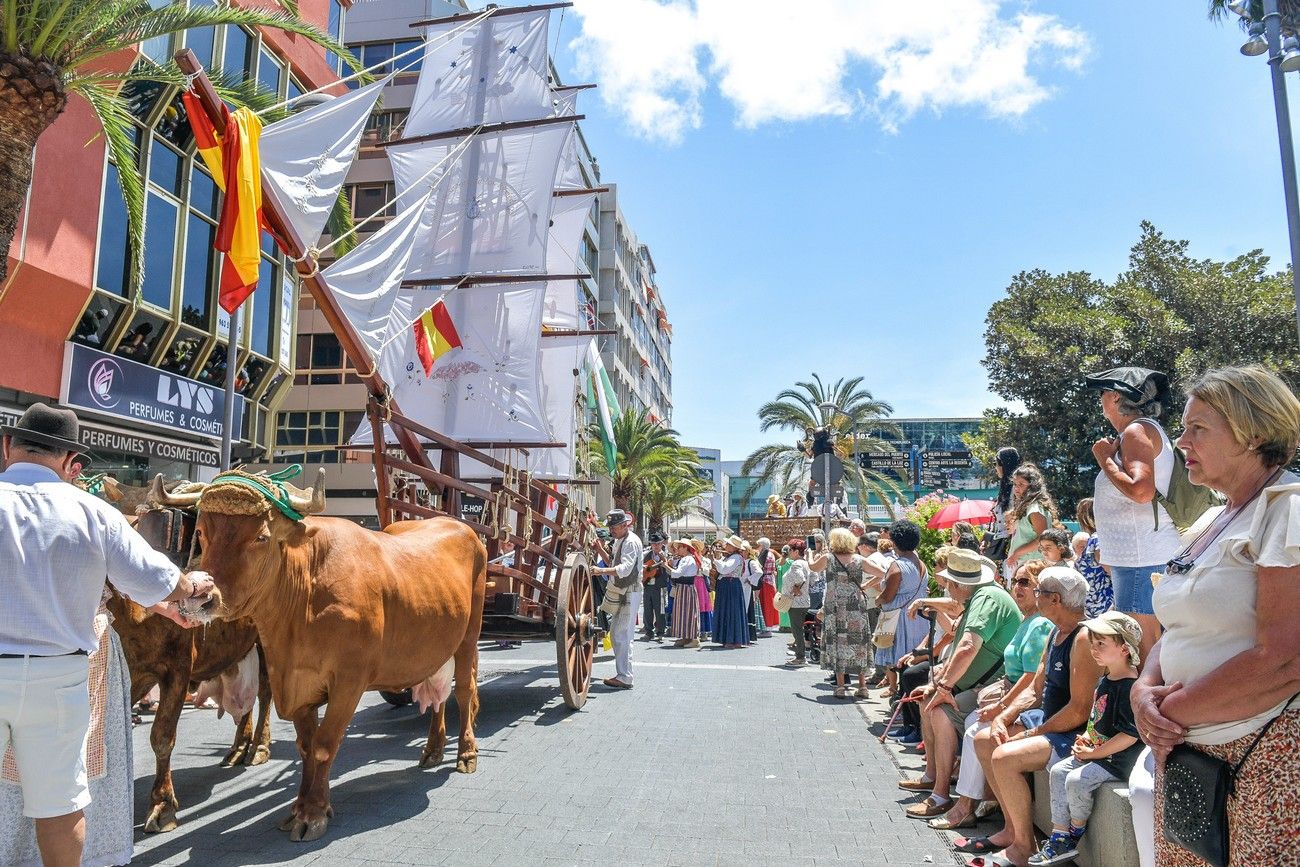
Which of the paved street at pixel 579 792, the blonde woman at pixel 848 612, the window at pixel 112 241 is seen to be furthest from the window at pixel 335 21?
the paved street at pixel 579 792

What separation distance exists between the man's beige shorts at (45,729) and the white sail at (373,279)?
545cm

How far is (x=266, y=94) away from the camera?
12.2 metres

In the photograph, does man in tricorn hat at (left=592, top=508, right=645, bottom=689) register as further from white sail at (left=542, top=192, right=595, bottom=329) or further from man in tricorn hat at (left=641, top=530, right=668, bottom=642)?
white sail at (left=542, top=192, right=595, bottom=329)

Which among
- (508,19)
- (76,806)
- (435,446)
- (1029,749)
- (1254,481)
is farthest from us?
(508,19)

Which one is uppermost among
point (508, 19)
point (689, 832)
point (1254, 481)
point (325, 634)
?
point (508, 19)

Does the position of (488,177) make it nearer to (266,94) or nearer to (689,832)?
(266,94)

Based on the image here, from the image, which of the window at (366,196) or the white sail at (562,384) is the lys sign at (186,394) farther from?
the window at (366,196)

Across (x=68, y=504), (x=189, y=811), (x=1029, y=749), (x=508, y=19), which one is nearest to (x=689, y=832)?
(x=1029, y=749)

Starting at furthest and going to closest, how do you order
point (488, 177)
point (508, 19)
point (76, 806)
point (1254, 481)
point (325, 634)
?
point (508, 19)
point (488, 177)
point (325, 634)
point (76, 806)
point (1254, 481)

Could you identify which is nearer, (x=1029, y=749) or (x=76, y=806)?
(x=76, y=806)

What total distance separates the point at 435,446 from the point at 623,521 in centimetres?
337

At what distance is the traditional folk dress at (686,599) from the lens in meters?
15.2

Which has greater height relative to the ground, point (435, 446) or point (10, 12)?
point (10, 12)

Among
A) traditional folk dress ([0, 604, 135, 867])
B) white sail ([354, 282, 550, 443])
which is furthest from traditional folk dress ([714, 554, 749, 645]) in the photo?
traditional folk dress ([0, 604, 135, 867])
